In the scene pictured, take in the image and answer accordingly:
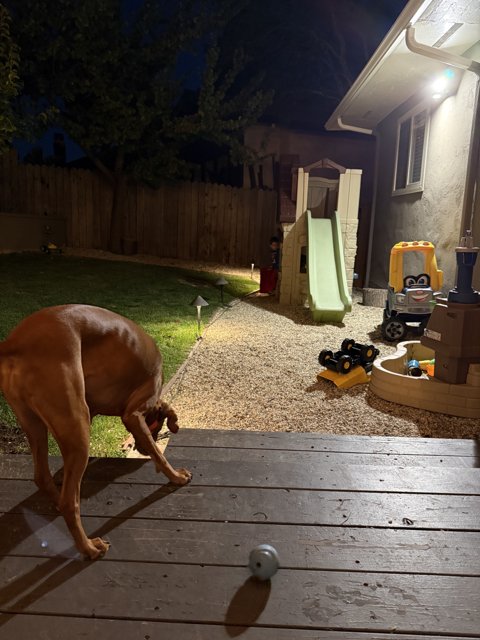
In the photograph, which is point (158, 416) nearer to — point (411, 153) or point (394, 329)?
point (394, 329)

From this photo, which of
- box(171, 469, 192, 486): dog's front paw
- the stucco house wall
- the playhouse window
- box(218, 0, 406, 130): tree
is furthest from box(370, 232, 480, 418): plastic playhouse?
box(218, 0, 406, 130): tree

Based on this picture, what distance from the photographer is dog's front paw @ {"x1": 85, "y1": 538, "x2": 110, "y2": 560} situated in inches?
61.8

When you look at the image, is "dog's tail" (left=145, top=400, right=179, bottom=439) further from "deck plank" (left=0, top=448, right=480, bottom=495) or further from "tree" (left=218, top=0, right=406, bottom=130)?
"tree" (left=218, top=0, right=406, bottom=130)

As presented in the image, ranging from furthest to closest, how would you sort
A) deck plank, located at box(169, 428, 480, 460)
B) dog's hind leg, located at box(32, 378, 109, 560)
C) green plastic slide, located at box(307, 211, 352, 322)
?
green plastic slide, located at box(307, 211, 352, 322) < deck plank, located at box(169, 428, 480, 460) < dog's hind leg, located at box(32, 378, 109, 560)

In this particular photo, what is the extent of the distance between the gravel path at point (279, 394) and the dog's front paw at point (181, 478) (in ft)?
5.11

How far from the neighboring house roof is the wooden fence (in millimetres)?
3942

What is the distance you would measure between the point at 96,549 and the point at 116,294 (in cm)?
698

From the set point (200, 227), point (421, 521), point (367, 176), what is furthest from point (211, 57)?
point (421, 521)

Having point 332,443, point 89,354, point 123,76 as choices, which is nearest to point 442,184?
point 332,443

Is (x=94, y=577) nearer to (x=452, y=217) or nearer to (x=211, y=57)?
(x=452, y=217)

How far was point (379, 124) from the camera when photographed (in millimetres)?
11273

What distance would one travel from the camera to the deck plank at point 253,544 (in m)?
1.57

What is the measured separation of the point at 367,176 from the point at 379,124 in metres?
5.18

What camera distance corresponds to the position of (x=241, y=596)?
1.42 m
